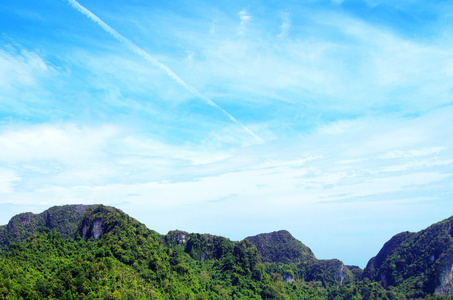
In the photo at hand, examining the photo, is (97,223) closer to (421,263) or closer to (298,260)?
(421,263)

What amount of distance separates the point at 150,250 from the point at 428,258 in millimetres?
90566

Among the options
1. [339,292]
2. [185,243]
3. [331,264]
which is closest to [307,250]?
[331,264]

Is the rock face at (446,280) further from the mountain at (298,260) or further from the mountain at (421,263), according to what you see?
the mountain at (298,260)

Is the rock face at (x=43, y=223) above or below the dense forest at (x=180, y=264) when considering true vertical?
above

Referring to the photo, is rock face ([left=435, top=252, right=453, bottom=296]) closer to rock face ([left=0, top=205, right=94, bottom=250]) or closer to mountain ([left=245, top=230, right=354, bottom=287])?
mountain ([left=245, top=230, right=354, bottom=287])

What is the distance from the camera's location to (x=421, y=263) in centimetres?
11088

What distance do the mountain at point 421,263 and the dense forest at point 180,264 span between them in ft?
0.93

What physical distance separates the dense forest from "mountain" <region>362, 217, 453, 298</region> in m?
0.28

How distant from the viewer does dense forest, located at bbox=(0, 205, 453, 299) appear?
1952 inches

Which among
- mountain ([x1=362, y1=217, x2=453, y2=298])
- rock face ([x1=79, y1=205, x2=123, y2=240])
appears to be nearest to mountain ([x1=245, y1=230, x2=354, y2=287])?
mountain ([x1=362, y1=217, x2=453, y2=298])

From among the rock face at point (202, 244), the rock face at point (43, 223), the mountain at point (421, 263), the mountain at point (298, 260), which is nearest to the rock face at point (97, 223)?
the rock face at point (202, 244)

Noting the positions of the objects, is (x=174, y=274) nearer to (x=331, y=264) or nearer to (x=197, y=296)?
(x=197, y=296)

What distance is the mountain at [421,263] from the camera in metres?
98.8

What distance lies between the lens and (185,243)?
122312 mm
